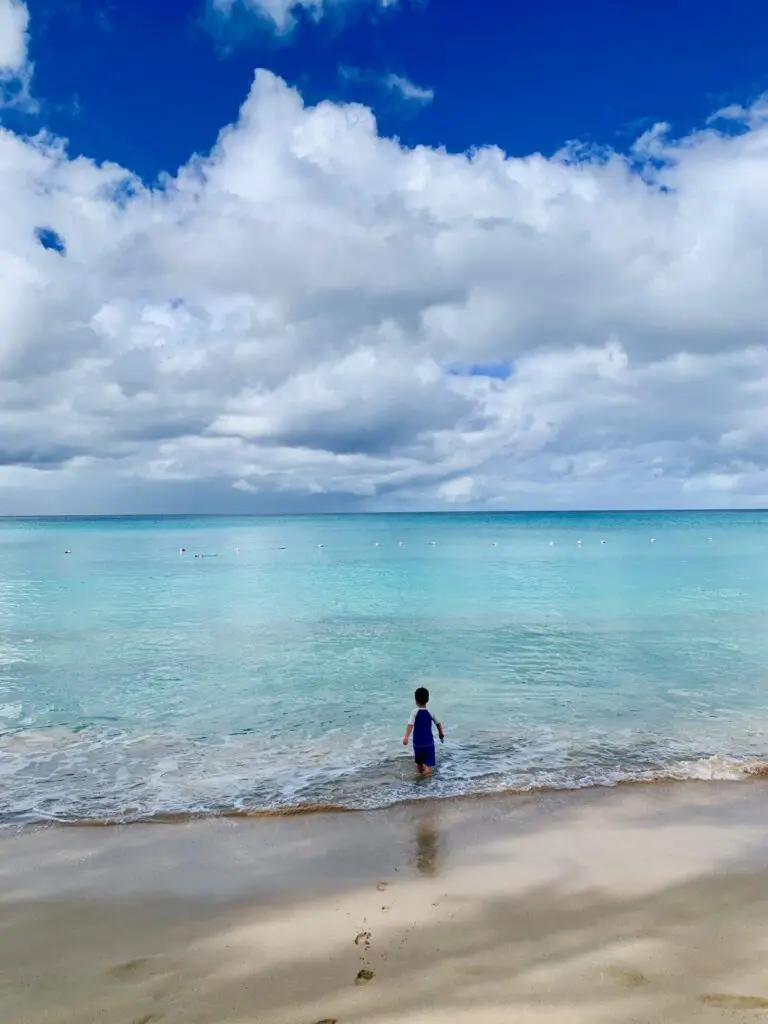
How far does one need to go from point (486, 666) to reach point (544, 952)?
14.0 metres

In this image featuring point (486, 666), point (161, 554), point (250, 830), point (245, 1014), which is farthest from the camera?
point (161, 554)

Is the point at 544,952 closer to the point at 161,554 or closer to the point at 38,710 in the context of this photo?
the point at 38,710

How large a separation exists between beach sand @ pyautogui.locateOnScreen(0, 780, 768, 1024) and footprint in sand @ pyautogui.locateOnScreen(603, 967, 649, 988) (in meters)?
0.02

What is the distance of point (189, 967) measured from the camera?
260 inches

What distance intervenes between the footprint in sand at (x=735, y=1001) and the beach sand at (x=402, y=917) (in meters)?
0.02

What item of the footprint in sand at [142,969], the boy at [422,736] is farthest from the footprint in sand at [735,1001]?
the boy at [422,736]

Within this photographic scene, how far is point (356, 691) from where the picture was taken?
59.6 ft

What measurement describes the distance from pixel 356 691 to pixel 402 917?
1085cm

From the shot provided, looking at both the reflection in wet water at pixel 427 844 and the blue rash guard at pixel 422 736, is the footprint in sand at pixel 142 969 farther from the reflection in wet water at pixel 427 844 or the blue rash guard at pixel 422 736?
the blue rash guard at pixel 422 736

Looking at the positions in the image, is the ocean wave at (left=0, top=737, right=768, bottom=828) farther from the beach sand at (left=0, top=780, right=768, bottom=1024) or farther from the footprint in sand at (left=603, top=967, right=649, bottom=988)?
the footprint in sand at (left=603, top=967, right=649, bottom=988)

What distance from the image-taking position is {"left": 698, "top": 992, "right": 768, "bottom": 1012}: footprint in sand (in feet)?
18.9

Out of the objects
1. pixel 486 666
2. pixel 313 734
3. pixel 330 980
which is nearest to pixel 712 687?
pixel 486 666

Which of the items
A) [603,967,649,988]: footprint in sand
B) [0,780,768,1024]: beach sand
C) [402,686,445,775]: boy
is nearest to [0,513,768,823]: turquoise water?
[402,686,445,775]: boy

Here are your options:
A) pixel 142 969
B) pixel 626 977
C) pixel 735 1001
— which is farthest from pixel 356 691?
pixel 735 1001
